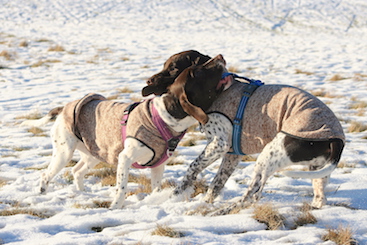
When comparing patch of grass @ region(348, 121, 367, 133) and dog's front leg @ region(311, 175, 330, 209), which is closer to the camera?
dog's front leg @ region(311, 175, 330, 209)

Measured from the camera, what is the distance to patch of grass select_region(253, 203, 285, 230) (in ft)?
9.30

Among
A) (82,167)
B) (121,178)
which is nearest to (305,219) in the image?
(121,178)

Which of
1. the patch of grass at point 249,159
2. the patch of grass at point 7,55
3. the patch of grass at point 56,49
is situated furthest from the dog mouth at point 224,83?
the patch of grass at point 56,49

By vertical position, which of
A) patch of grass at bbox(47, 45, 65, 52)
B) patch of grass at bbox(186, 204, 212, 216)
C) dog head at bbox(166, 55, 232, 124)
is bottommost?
patch of grass at bbox(47, 45, 65, 52)

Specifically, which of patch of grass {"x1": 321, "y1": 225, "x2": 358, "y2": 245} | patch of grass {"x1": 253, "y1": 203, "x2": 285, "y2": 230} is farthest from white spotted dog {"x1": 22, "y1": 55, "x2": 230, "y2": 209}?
patch of grass {"x1": 321, "y1": 225, "x2": 358, "y2": 245}

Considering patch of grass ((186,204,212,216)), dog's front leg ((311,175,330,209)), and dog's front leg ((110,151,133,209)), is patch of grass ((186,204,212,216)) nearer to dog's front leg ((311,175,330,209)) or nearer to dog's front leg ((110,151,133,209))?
dog's front leg ((110,151,133,209))

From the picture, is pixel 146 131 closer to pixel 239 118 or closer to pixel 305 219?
pixel 239 118

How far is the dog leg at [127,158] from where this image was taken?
359 cm

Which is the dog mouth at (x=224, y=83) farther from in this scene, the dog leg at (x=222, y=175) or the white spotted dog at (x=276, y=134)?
the dog leg at (x=222, y=175)

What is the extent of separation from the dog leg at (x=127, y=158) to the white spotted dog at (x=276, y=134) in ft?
1.46

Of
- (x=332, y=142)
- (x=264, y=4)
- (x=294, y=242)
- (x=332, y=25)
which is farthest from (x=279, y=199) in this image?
(x=264, y=4)

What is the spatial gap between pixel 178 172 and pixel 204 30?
58.6 ft

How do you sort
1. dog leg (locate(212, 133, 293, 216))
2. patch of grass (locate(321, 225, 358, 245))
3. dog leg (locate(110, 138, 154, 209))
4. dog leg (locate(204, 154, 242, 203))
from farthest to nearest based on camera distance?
dog leg (locate(204, 154, 242, 203)) < dog leg (locate(110, 138, 154, 209)) < dog leg (locate(212, 133, 293, 216)) < patch of grass (locate(321, 225, 358, 245))

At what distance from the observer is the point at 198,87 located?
11.2 ft
